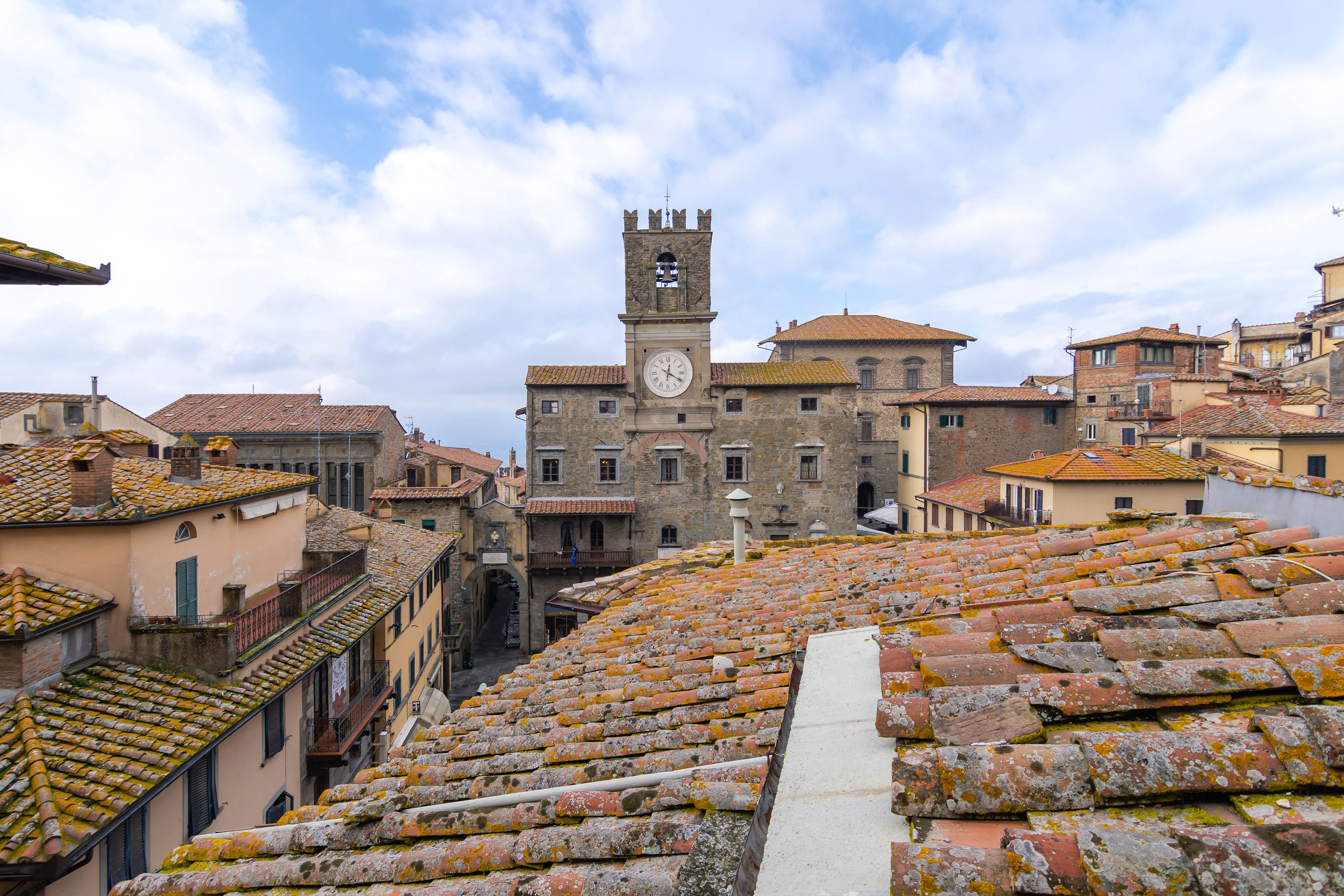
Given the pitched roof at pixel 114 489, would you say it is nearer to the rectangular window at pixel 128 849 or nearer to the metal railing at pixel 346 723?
the rectangular window at pixel 128 849

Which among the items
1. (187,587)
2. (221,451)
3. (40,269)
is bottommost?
(187,587)

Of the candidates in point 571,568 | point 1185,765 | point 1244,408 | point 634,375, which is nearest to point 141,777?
point 1185,765

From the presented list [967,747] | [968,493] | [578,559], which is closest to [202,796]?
[967,747]

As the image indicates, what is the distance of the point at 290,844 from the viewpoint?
3.61m

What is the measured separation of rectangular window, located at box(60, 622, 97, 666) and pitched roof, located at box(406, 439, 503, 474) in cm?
2888

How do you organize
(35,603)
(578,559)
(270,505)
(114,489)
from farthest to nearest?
(578,559) → (270,505) → (114,489) → (35,603)

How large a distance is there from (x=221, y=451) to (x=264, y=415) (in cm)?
2039

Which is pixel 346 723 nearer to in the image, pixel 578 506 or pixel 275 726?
pixel 275 726

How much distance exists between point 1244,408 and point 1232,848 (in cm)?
2990

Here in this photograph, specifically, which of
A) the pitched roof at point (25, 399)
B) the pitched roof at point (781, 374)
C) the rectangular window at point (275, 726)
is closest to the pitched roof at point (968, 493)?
the pitched roof at point (781, 374)

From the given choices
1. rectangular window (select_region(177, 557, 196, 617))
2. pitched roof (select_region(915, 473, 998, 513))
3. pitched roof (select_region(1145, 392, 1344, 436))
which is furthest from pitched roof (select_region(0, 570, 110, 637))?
pitched roof (select_region(1145, 392, 1344, 436))

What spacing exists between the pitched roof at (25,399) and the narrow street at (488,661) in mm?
18795

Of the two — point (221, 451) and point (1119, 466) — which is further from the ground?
point (221, 451)

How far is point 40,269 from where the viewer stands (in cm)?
484
